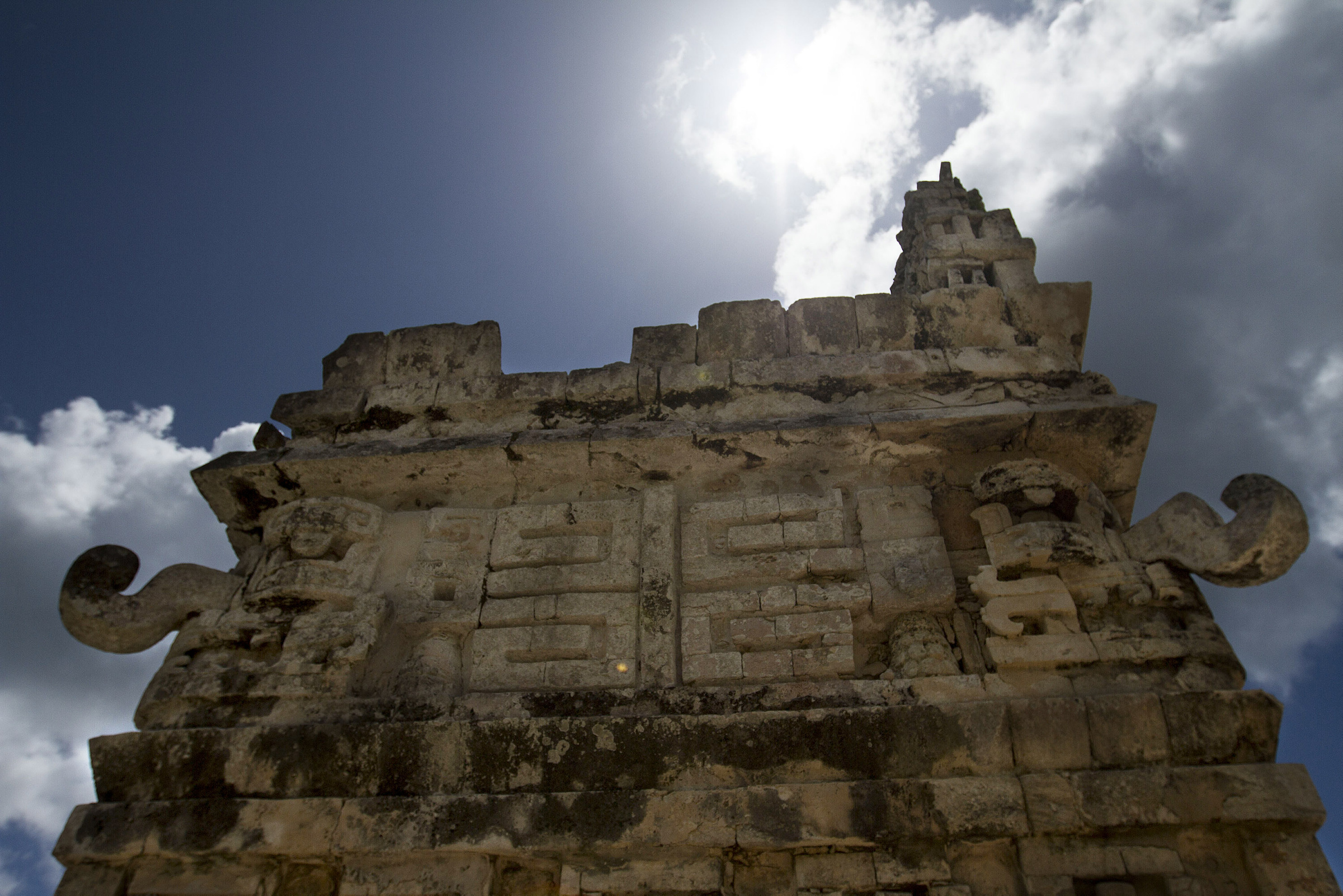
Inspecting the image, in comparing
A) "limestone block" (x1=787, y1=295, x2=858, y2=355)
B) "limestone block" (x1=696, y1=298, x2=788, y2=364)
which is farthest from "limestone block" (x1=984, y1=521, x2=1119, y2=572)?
"limestone block" (x1=696, y1=298, x2=788, y2=364)

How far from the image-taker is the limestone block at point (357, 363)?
19.0ft

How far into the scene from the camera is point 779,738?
3.72m

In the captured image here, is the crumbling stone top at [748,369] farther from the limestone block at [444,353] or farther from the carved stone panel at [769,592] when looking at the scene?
the carved stone panel at [769,592]

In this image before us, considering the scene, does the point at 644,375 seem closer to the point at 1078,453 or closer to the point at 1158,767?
the point at 1078,453

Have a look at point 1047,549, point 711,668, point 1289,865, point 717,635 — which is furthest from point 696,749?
point 1289,865

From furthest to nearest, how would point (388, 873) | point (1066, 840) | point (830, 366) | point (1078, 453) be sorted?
point (830, 366), point (1078, 453), point (388, 873), point (1066, 840)

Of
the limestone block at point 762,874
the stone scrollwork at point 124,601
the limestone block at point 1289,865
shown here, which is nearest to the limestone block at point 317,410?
the stone scrollwork at point 124,601

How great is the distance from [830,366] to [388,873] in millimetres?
3852

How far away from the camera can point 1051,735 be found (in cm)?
363

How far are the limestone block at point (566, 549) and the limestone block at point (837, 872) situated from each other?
1706 mm

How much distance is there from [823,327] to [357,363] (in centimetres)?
346

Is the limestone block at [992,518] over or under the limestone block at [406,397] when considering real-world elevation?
under

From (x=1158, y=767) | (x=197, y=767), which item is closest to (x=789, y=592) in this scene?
(x=1158, y=767)

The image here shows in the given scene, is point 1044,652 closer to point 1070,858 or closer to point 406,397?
point 1070,858
